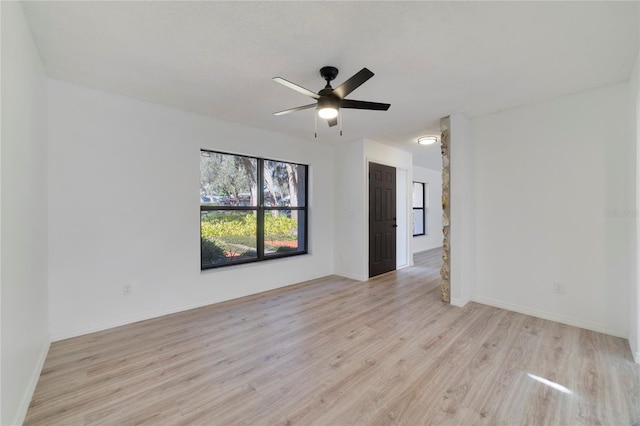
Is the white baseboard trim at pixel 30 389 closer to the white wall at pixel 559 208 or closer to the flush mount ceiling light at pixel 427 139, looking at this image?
the white wall at pixel 559 208

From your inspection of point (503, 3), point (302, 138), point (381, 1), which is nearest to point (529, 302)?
point (503, 3)

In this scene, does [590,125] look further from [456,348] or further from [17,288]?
[17,288]

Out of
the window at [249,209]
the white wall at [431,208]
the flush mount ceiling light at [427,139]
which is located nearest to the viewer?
the window at [249,209]

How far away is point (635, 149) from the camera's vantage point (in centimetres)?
238

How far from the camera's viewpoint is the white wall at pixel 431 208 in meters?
7.86

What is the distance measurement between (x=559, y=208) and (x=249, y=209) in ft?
12.7

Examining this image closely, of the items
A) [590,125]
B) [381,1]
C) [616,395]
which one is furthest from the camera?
[590,125]

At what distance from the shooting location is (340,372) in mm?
2150

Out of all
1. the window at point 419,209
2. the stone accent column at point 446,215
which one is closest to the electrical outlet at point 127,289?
the stone accent column at point 446,215

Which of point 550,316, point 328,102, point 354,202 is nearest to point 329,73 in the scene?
point 328,102

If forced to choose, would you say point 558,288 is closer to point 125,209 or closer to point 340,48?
point 340,48

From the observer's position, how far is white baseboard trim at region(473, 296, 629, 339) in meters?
2.76

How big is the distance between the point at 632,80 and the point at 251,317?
4.37m

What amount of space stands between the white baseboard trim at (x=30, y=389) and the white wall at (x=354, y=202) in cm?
394
